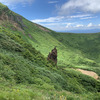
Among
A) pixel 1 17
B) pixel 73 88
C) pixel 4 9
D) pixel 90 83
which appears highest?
pixel 4 9

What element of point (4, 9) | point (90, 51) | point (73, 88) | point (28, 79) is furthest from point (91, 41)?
point (28, 79)

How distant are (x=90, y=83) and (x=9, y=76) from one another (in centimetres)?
2744

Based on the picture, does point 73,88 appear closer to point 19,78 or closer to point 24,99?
point 19,78

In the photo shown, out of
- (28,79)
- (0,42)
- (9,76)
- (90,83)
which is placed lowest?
(90,83)

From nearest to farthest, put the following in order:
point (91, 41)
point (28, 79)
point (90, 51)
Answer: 1. point (28, 79)
2. point (90, 51)
3. point (91, 41)

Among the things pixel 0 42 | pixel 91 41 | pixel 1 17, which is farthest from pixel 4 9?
pixel 91 41

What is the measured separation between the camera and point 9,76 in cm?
1136

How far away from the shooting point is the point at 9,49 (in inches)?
812

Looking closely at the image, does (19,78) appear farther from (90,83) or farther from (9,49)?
(90,83)

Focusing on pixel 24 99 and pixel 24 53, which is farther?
pixel 24 53

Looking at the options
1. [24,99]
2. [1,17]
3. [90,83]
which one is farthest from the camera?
[1,17]

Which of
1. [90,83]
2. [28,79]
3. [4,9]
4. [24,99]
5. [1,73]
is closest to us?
[24,99]

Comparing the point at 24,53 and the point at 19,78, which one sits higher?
the point at 24,53

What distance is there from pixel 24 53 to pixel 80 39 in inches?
5383
